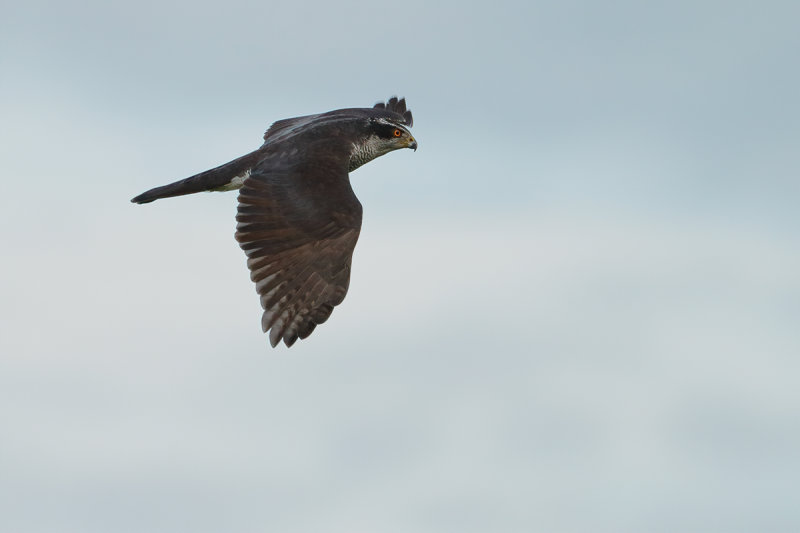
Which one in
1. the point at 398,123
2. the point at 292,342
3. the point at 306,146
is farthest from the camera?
the point at 398,123

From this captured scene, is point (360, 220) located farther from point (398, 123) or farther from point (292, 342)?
point (398, 123)

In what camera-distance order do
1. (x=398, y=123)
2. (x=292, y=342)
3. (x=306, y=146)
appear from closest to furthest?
(x=292, y=342), (x=306, y=146), (x=398, y=123)

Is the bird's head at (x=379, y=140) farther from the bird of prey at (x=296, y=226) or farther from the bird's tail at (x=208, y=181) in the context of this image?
the bird's tail at (x=208, y=181)

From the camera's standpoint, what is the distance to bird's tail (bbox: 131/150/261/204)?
612 inches

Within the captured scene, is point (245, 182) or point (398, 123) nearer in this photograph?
point (245, 182)

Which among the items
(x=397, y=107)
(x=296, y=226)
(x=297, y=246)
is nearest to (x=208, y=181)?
A: (x=296, y=226)

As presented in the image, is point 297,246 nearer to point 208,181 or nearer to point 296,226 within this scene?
point 296,226

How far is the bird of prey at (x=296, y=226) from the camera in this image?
543 inches

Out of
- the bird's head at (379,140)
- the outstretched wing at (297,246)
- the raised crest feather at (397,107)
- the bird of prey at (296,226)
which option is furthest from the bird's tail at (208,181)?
the raised crest feather at (397,107)

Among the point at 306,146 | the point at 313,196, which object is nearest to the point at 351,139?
the point at 306,146

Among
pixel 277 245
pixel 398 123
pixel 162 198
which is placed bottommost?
pixel 277 245

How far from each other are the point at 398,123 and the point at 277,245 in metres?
4.03

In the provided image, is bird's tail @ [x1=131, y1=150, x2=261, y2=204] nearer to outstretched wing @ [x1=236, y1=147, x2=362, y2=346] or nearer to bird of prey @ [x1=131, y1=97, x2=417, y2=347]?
bird of prey @ [x1=131, y1=97, x2=417, y2=347]

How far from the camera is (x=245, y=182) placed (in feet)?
47.7
